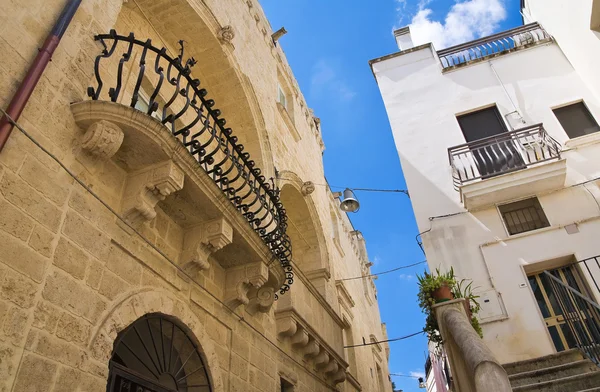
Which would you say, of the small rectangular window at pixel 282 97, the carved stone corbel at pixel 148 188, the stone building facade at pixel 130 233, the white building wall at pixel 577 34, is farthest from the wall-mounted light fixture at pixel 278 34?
the carved stone corbel at pixel 148 188

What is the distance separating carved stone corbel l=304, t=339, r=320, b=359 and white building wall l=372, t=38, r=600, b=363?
3.16 meters

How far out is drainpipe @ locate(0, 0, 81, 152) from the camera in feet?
9.89

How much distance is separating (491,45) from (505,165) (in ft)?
14.8

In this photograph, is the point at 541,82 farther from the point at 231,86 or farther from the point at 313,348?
the point at 313,348

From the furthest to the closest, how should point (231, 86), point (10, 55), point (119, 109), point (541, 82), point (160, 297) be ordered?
point (541, 82) < point (231, 86) < point (160, 297) < point (119, 109) < point (10, 55)

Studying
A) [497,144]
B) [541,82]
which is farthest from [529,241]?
[541,82]

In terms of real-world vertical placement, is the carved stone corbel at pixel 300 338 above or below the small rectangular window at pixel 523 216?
below

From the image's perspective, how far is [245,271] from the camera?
5.66m

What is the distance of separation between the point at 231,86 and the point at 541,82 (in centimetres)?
787

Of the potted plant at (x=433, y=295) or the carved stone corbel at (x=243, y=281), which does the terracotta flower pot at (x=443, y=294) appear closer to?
the potted plant at (x=433, y=295)

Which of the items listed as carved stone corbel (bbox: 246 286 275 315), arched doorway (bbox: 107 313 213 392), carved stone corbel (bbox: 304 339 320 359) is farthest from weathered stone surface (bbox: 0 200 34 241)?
carved stone corbel (bbox: 304 339 320 359)

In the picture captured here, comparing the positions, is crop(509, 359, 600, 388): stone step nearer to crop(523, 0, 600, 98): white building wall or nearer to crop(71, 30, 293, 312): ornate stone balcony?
crop(71, 30, 293, 312): ornate stone balcony

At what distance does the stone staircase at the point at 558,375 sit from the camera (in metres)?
4.77

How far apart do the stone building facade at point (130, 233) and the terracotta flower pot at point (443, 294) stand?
2.21 metres
